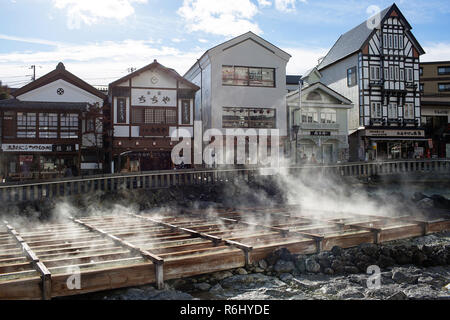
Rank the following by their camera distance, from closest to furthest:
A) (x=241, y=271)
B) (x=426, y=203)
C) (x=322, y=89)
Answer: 1. (x=241, y=271)
2. (x=426, y=203)
3. (x=322, y=89)

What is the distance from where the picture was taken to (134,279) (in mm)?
7672

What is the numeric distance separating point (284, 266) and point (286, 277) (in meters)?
0.32

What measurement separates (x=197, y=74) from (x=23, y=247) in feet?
77.6

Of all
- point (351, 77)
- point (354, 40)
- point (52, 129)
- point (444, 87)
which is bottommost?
point (52, 129)

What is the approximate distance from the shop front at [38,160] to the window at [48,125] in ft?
2.13

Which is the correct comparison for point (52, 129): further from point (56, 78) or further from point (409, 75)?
point (409, 75)

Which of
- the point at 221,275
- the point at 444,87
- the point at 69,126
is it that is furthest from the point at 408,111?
the point at 221,275

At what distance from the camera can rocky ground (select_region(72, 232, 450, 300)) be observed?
25.6 feet

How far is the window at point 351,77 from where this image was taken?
3362 cm

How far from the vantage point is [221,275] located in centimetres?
868

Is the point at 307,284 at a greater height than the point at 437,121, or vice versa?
the point at 437,121

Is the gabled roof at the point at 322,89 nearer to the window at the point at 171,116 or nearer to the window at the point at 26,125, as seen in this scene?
the window at the point at 171,116
